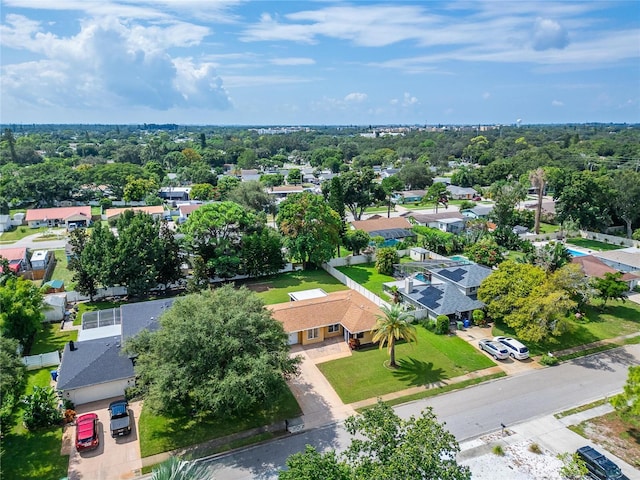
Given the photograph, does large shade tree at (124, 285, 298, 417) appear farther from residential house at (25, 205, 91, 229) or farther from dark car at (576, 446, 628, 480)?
residential house at (25, 205, 91, 229)

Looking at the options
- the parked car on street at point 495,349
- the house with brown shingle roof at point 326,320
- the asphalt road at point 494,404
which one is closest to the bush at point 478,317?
the parked car on street at point 495,349

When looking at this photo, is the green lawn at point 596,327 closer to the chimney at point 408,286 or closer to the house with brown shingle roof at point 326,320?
the chimney at point 408,286

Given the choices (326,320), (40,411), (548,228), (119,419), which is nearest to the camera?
(119,419)

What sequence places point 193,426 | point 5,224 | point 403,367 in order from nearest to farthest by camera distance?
point 193,426 < point 403,367 < point 5,224

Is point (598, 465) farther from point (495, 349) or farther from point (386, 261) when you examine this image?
point (386, 261)

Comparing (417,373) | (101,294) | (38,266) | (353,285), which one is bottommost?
(417,373)

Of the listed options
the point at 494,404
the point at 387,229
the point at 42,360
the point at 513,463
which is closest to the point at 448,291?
the point at 494,404

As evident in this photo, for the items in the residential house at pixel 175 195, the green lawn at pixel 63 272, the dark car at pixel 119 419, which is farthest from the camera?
the residential house at pixel 175 195
